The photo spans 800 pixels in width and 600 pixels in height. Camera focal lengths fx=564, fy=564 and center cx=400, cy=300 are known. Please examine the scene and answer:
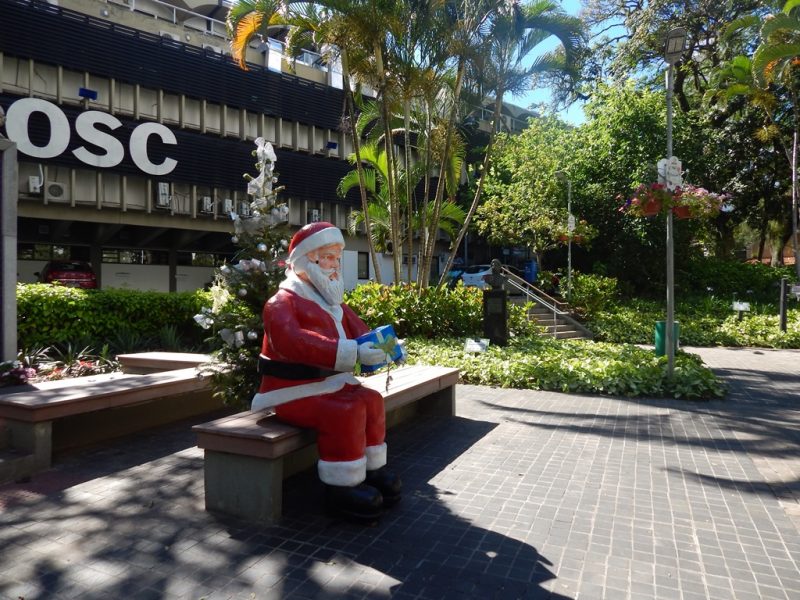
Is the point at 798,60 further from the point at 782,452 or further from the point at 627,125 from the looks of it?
the point at 782,452

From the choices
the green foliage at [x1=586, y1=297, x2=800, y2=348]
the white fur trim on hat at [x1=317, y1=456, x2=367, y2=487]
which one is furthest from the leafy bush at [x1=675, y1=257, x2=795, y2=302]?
the white fur trim on hat at [x1=317, y1=456, x2=367, y2=487]

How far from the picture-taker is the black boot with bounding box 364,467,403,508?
3742 millimetres

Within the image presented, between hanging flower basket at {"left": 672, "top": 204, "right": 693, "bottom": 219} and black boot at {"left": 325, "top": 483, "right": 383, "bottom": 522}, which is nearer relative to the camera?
black boot at {"left": 325, "top": 483, "right": 383, "bottom": 522}

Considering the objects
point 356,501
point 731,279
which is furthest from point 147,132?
point 731,279

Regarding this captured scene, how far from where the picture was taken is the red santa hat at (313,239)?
12.4ft

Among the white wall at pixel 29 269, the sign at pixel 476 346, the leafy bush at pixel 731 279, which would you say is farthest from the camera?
the leafy bush at pixel 731 279

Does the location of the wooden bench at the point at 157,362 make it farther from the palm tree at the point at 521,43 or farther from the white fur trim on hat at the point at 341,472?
the palm tree at the point at 521,43

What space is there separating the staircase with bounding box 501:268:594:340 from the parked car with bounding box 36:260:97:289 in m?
13.0

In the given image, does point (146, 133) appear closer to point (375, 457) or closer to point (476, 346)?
point (476, 346)

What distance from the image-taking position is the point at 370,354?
11.4 feet

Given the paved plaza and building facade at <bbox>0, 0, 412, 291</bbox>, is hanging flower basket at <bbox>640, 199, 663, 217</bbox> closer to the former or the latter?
the paved plaza

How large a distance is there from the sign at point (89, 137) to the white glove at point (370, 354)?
16104mm

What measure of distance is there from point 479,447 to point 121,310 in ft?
22.1

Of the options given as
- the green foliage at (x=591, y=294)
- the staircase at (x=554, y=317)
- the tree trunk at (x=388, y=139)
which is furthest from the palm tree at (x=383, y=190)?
the green foliage at (x=591, y=294)
